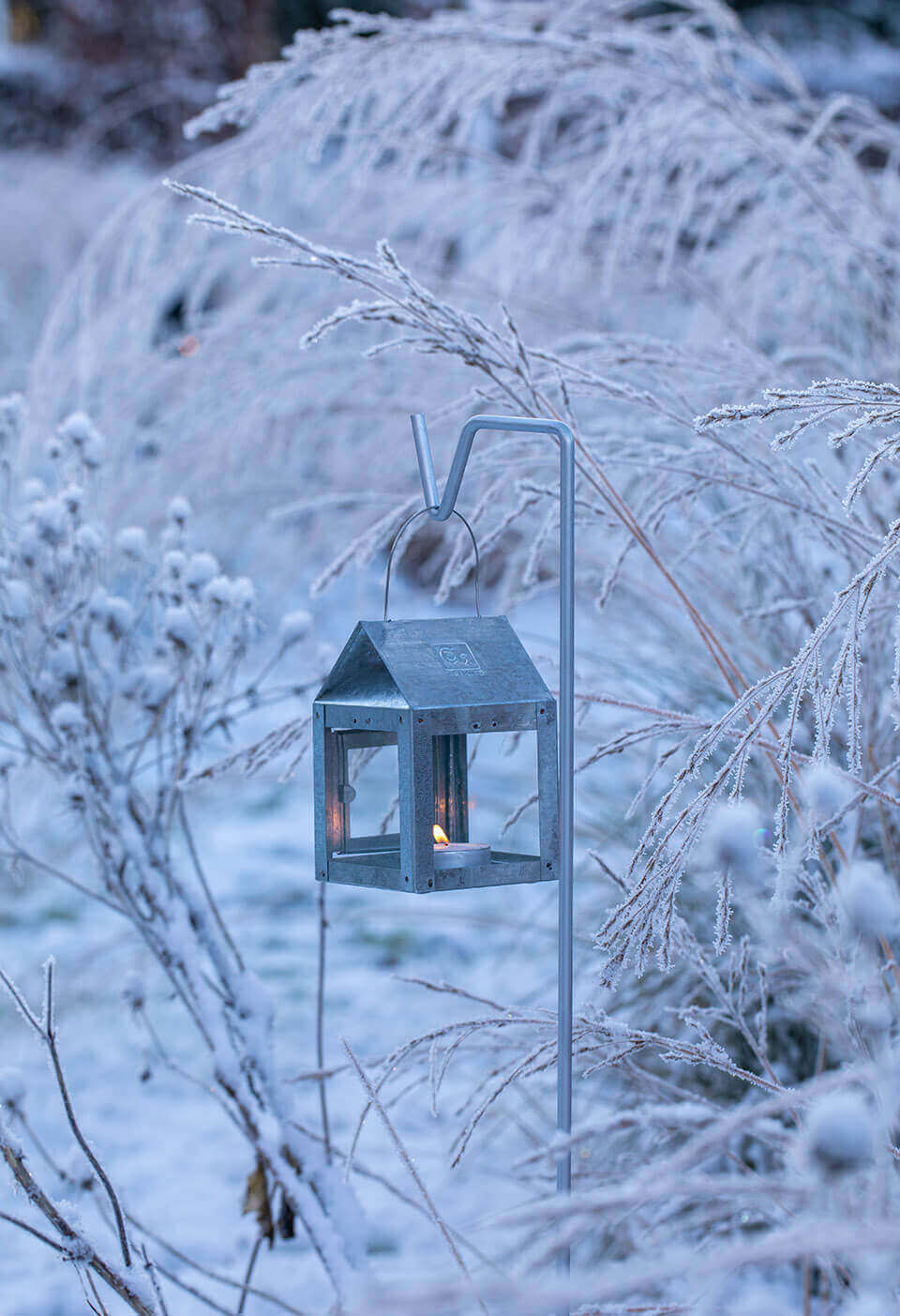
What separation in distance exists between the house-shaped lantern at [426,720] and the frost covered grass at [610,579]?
8 cm

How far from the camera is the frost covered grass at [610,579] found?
763mm

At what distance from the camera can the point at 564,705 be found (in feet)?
2.68

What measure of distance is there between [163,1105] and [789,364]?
59.3 inches

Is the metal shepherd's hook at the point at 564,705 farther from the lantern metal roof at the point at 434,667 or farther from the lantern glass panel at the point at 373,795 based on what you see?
the lantern glass panel at the point at 373,795

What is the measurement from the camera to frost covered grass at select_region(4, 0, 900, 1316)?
0.76m

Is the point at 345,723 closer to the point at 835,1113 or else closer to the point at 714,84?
the point at 835,1113

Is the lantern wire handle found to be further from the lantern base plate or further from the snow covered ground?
the snow covered ground

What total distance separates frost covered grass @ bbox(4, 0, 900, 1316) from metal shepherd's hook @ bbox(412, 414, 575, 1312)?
37 mm

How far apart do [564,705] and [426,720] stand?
0.09m

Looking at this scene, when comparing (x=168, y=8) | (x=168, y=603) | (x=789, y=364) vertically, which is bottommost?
(x=168, y=603)

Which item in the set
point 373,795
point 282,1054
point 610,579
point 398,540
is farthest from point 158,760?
point 373,795

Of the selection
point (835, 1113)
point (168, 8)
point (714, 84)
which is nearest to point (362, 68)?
point (714, 84)

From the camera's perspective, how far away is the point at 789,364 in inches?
72.1

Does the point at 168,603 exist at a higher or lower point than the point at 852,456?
lower
